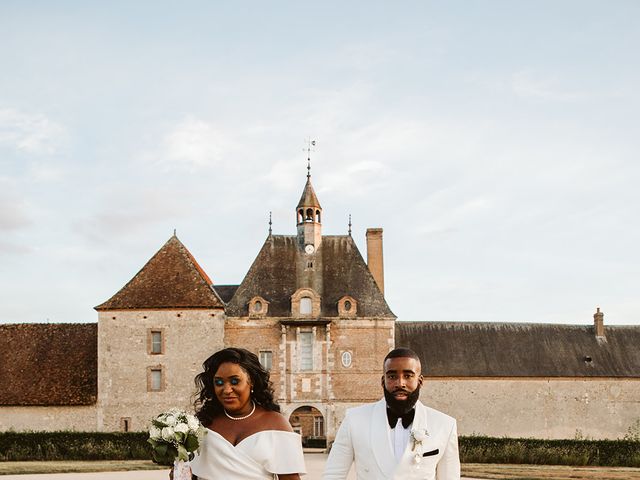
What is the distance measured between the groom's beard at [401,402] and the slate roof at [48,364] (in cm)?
3216

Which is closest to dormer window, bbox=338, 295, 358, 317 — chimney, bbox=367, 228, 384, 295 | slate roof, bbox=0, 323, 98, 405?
chimney, bbox=367, 228, 384, 295

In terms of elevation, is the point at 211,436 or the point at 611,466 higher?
the point at 211,436

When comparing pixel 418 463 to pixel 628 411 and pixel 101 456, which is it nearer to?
pixel 101 456

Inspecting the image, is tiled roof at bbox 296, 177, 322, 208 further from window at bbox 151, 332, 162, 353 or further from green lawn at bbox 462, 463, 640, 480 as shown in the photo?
green lawn at bbox 462, 463, 640, 480

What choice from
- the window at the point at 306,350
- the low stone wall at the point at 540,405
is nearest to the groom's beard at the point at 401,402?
the window at the point at 306,350

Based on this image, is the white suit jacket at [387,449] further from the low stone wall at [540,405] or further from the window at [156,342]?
the low stone wall at [540,405]

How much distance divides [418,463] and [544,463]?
24188 mm

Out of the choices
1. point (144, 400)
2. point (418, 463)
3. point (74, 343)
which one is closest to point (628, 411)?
point (144, 400)

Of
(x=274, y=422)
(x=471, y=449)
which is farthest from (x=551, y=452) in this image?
(x=274, y=422)

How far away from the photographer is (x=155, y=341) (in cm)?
3672

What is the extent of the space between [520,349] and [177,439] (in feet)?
119

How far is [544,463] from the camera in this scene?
92.3ft

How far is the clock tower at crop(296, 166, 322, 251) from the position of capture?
39.7 metres

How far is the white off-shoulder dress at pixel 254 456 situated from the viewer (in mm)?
5574
